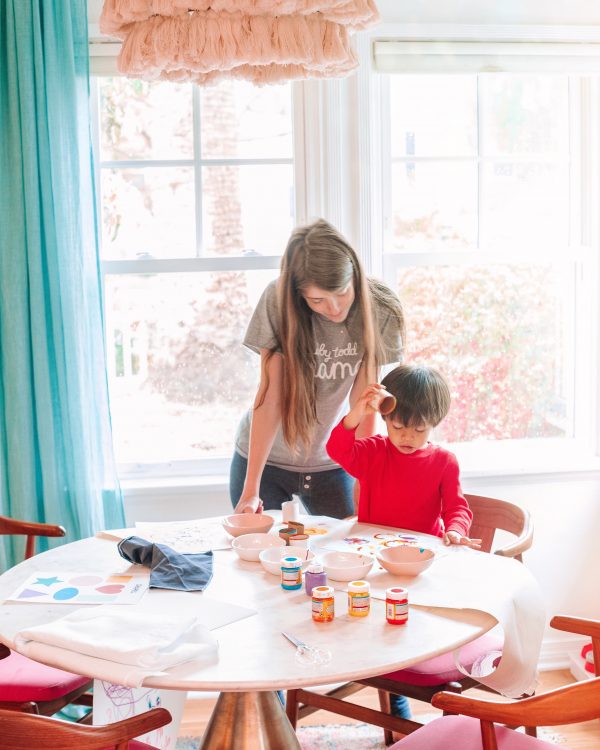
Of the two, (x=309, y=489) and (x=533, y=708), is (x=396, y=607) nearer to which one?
(x=533, y=708)

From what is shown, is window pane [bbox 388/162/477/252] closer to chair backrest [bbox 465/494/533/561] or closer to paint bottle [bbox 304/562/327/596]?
chair backrest [bbox 465/494/533/561]

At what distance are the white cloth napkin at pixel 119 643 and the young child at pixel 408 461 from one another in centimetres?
78

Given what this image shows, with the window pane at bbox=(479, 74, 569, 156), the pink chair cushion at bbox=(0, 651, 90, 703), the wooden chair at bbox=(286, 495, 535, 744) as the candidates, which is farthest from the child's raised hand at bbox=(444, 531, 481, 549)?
the window pane at bbox=(479, 74, 569, 156)

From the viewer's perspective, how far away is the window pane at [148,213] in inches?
122

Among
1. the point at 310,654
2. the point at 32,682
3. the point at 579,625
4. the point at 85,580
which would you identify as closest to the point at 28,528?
the point at 32,682

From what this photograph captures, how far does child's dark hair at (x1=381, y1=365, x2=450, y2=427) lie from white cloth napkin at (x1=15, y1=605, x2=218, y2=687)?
82 centimetres

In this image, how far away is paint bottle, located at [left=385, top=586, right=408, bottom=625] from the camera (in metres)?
1.60

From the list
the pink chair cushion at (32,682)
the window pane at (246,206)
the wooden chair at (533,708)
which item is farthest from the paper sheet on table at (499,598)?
the window pane at (246,206)

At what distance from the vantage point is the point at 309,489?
2.57 m

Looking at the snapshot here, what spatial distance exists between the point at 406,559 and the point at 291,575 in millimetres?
292

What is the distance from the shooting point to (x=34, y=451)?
287 centimetres

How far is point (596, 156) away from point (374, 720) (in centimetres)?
222

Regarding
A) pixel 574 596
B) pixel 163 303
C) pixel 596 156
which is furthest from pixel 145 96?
pixel 574 596

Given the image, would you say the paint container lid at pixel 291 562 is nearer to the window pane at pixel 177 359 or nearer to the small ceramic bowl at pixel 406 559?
the small ceramic bowl at pixel 406 559
